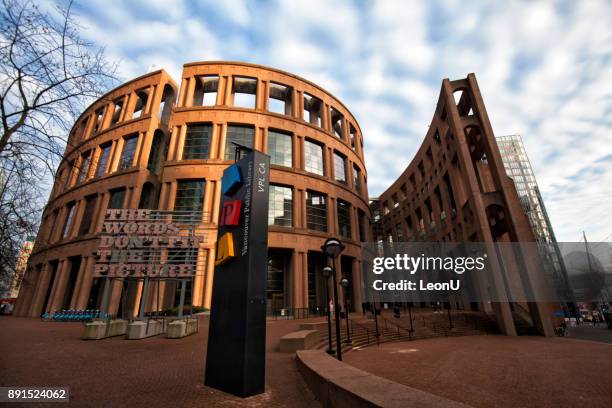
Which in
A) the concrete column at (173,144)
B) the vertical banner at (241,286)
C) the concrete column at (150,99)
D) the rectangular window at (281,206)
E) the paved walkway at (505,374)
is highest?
the concrete column at (150,99)

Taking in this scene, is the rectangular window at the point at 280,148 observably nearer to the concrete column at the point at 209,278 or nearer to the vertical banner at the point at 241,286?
the concrete column at the point at 209,278

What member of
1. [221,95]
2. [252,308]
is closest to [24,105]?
[252,308]

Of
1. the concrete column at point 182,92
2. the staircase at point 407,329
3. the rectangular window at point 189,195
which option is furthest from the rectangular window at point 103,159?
the staircase at point 407,329

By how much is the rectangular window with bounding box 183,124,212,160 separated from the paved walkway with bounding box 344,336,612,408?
83.2 ft

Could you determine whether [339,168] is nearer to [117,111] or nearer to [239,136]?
[239,136]

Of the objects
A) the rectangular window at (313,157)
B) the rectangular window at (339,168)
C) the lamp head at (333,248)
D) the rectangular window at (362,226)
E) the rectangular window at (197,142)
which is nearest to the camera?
the lamp head at (333,248)

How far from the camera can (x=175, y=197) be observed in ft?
92.7

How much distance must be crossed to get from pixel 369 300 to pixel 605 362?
31918 millimetres

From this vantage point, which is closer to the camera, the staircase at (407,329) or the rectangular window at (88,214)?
the staircase at (407,329)

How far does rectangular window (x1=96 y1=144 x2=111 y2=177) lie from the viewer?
3324cm

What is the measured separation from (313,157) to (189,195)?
14900 millimetres

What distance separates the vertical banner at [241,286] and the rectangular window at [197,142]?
2407cm

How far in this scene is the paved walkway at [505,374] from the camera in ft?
21.9

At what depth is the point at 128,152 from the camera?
3259 centimetres
